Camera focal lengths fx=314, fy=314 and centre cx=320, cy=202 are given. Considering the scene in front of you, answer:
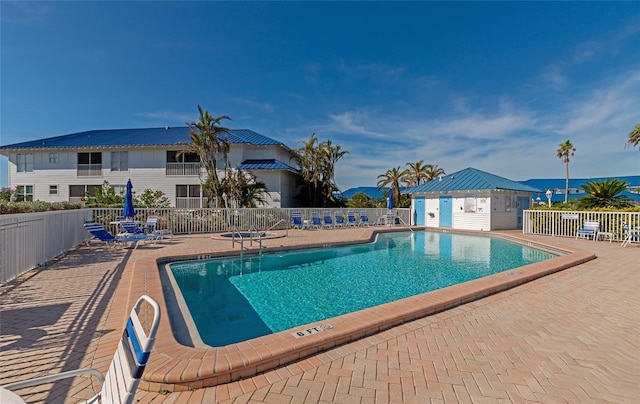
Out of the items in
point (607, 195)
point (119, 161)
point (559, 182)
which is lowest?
point (607, 195)

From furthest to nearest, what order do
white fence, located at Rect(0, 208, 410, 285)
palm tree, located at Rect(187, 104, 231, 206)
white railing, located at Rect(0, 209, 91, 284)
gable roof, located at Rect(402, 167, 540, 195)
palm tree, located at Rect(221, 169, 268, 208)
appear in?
palm tree, located at Rect(221, 169, 268, 208) < palm tree, located at Rect(187, 104, 231, 206) < gable roof, located at Rect(402, 167, 540, 195) < white fence, located at Rect(0, 208, 410, 285) < white railing, located at Rect(0, 209, 91, 284)

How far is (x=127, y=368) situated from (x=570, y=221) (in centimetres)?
1881

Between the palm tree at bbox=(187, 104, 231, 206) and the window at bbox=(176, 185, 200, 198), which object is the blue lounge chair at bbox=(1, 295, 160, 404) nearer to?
the palm tree at bbox=(187, 104, 231, 206)

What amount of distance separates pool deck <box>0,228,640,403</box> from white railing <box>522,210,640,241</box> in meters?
11.0

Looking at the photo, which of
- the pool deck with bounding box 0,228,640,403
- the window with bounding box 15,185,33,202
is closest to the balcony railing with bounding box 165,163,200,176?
the window with bounding box 15,185,33,202

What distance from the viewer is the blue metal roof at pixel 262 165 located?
73.2 ft

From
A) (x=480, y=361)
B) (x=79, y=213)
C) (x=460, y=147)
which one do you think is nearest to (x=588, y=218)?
(x=460, y=147)

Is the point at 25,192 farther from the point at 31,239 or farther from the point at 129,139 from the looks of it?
the point at 31,239

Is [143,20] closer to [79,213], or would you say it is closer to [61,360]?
[79,213]

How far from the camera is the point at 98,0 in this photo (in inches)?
393

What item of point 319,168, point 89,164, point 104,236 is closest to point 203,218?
point 104,236

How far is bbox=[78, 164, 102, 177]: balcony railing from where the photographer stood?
24.7m

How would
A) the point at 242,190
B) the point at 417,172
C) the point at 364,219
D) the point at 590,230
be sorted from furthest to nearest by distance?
the point at 417,172
the point at 364,219
the point at 242,190
the point at 590,230

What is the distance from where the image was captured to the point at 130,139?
1017 inches
